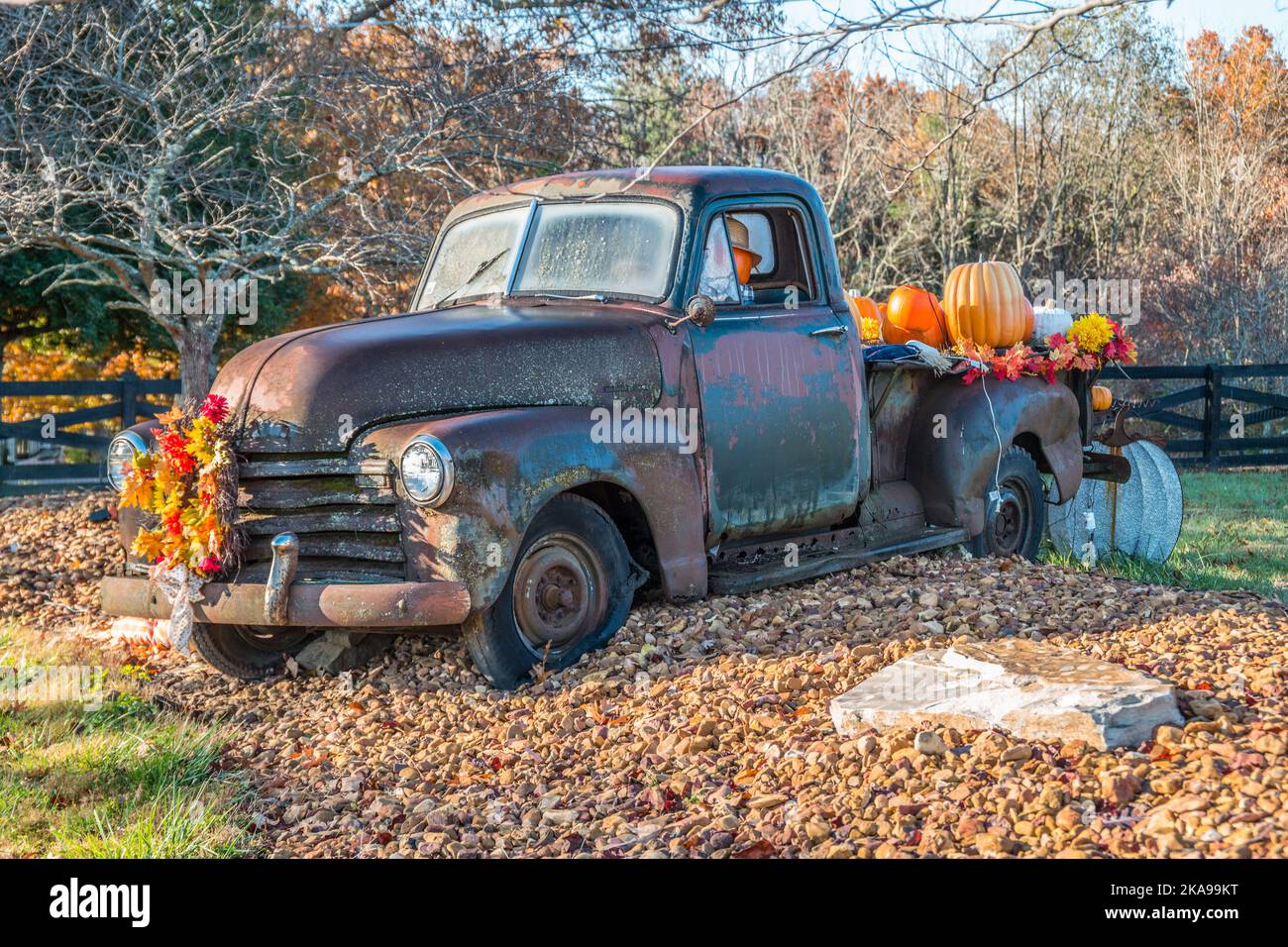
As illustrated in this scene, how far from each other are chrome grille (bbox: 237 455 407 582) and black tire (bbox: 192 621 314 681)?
24.8 inches

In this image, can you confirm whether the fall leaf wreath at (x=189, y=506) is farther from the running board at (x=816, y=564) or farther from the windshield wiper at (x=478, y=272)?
the running board at (x=816, y=564)

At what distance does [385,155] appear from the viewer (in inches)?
394

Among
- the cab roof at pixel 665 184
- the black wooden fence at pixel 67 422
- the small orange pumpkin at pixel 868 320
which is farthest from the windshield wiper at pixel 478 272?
the black wooden fence at pixel 67 422

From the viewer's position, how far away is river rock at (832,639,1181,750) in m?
4.05

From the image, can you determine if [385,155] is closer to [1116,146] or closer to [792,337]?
[792,337]

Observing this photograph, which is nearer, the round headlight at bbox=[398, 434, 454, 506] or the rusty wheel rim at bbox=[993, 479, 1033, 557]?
the round headlight at bbox=[398, 434, 454, 506]

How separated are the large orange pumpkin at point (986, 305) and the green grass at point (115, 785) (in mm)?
5144

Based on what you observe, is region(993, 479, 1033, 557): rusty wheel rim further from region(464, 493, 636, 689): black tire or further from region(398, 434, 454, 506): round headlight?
region(398, 434, 454, 506): round headlight

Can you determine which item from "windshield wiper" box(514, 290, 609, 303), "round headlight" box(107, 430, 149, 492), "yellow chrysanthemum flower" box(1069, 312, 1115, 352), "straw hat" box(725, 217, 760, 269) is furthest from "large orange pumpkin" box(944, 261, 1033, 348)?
"round headlight" box(107, 430, 149, 492)

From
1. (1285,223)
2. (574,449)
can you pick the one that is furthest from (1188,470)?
(574,449)

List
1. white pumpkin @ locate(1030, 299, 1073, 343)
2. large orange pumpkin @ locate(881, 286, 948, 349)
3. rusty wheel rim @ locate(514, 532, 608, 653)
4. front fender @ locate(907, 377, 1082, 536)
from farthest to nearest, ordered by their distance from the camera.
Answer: white pumpkin @ locate(1030, 299, 1073, 343) < large orange pumpkin @ locate(881, 286, 948, 349) < front fender @ locate(907, 377, 1082, 536) < rusty wheel rim @ locate(514, 532, 608, 653)

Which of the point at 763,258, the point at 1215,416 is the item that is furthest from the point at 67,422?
the point at 1215,416

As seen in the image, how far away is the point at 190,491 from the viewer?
542cm

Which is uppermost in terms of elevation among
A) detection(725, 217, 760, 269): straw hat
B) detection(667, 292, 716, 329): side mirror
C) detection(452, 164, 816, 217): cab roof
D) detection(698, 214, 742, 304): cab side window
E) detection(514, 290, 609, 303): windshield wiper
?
detection(452, 164, 816, 217): cab roof
